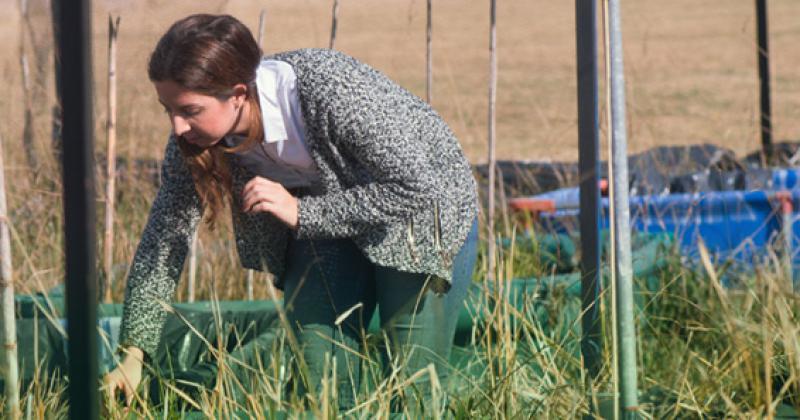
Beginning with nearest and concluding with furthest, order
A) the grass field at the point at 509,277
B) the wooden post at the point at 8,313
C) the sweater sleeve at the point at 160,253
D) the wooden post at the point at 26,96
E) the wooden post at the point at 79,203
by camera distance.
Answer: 1. the wooden post at the point at 79,203
2. the wooden post at the point at 8,313
3. the grass field at the point at 509,277
4. the sweater sleeve at the point at 160,253
5. the wooden post at the point at 26,96

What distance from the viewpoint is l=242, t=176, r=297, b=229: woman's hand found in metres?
1.82

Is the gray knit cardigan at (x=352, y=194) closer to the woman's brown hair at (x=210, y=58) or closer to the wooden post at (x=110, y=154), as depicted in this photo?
the woman's brown hair at (x=210, y=58)

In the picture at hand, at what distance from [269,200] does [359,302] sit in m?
0.38

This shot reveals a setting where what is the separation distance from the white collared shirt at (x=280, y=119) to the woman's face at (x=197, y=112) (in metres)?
0.06

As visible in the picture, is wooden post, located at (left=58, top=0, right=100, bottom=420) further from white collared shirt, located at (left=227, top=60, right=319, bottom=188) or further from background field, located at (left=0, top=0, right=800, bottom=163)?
background field, located at (left=0, top=0, right=800, bottom=163)

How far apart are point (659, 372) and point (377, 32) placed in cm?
1266

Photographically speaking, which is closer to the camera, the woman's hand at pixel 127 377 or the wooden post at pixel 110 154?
the woman's hand at pixel 127 377

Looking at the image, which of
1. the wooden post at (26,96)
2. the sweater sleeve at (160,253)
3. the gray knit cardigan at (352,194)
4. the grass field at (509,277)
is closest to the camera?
the grass field at (509,277)

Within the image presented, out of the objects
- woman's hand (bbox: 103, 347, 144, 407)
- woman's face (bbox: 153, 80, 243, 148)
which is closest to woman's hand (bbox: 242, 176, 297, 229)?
woman's face (bbox: 153, 80, 243, 148)

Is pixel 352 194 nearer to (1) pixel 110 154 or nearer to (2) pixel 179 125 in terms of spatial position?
(2) pixel 179 125

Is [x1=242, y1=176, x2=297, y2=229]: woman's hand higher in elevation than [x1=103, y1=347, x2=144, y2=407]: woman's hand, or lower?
higher

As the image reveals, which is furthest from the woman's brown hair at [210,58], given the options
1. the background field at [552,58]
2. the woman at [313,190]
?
the background field at [552,58]

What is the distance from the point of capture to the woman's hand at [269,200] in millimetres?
1819

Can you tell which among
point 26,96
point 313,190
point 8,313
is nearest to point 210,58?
point 313,190
